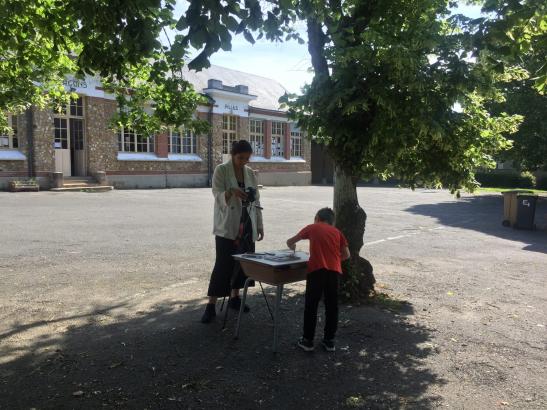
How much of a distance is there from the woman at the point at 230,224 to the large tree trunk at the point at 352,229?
1.41 meters

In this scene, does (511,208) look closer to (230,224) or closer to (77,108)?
(230,224)

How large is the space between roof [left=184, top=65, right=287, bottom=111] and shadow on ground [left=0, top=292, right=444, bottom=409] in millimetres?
27505

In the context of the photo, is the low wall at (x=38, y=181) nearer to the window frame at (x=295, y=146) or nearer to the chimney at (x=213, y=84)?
the chimney at (x=213, y=84)

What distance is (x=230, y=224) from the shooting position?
5.41 m

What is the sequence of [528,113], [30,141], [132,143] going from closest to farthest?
[528,113], [30,141], [132,143]

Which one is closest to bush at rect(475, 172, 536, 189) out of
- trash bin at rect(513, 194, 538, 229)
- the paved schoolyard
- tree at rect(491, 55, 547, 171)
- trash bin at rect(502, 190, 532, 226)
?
tree at rect(491, 55, 547, 171)

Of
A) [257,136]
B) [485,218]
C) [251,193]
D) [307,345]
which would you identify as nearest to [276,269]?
[307,345]

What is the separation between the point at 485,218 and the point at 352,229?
12.6 meters

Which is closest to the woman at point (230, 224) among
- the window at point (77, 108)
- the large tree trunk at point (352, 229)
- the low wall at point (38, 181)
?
the large tree trunk at point (352, 229)

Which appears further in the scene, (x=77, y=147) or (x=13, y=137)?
(x=77, y=147)

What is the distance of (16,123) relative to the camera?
21969mm

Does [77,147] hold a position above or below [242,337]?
above

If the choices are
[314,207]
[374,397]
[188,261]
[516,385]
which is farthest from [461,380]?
[314,207]

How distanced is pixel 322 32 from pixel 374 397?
4.47 metres
